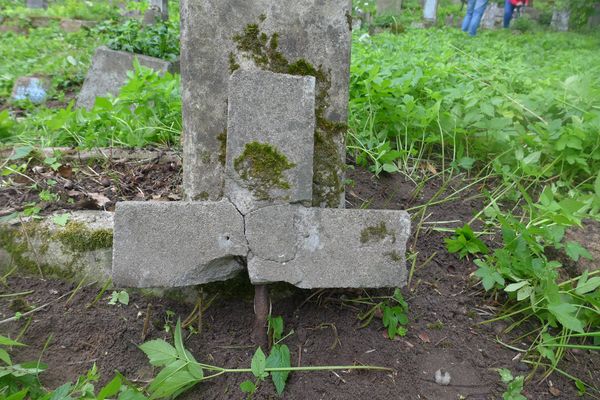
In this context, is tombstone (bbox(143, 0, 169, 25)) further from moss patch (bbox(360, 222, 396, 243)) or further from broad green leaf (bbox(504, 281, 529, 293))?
broad green leaf (bbox(504, 281, 529, 293))

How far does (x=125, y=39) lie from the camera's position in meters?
4.61

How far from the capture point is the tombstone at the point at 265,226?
1.46 meters

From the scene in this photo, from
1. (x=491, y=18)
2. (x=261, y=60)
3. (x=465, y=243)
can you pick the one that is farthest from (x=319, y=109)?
(x=491, y=18)

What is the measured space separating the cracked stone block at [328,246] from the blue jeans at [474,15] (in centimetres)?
921

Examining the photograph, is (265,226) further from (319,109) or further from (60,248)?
(60,248)

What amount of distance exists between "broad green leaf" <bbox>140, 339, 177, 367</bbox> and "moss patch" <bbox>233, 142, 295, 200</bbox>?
52cm

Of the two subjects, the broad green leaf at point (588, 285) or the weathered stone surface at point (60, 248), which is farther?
the weathered stone surface at point (60, 248)

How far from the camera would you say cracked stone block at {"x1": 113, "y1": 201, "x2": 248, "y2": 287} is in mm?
1448

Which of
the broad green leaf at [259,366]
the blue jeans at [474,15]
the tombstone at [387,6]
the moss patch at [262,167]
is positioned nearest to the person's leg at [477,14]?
the blue jeans at [474,15]

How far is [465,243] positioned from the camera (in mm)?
1963

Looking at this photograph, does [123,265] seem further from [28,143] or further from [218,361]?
[28,143]

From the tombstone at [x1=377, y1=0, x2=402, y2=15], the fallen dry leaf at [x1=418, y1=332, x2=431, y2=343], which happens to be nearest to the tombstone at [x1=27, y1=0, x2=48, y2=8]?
the tombstone at [x1=377, y1=0, x2=402, y2=15]

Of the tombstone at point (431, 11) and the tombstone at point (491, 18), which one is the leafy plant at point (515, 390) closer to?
the tombstone at point (431, 11)

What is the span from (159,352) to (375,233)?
0.73 meters
